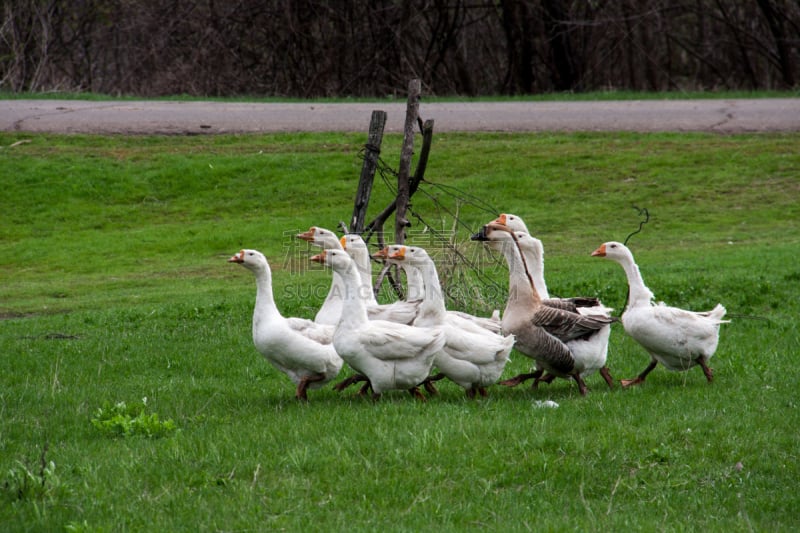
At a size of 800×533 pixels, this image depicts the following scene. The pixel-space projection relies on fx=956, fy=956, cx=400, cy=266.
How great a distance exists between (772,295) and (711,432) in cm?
620

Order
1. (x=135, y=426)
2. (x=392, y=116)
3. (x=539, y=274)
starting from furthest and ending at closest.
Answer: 1. (x=392, y=116)
2. (x=539, y=274)
3. (x=135, y=426)

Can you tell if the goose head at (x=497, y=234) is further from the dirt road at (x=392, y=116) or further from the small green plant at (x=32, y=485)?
the dirt road at (x=392, y=116)

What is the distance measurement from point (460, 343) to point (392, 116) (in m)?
15.8

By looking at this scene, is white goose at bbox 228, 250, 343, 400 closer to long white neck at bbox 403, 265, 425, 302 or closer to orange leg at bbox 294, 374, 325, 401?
orange leg at bbox 294, 374, 325, 401

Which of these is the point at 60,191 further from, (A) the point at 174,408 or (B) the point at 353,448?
(B) the point at 353,448

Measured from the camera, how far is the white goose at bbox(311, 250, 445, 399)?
24.9 ft

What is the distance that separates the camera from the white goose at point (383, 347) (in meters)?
7.60

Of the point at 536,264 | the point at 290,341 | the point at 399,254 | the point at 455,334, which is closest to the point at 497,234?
the point at 536,264

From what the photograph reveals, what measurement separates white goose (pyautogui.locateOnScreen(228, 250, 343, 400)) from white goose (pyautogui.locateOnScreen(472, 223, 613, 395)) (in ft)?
5.14

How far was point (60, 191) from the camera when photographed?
20.1 metres

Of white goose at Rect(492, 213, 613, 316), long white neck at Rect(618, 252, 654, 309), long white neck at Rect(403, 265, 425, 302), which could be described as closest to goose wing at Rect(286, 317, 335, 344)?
long white neck at Rect(403, 265, 425, 302)

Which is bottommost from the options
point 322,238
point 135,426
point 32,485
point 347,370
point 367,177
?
point 347,370

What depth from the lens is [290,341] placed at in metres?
7.80

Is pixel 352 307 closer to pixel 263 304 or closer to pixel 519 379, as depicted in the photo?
pixel 263 304
